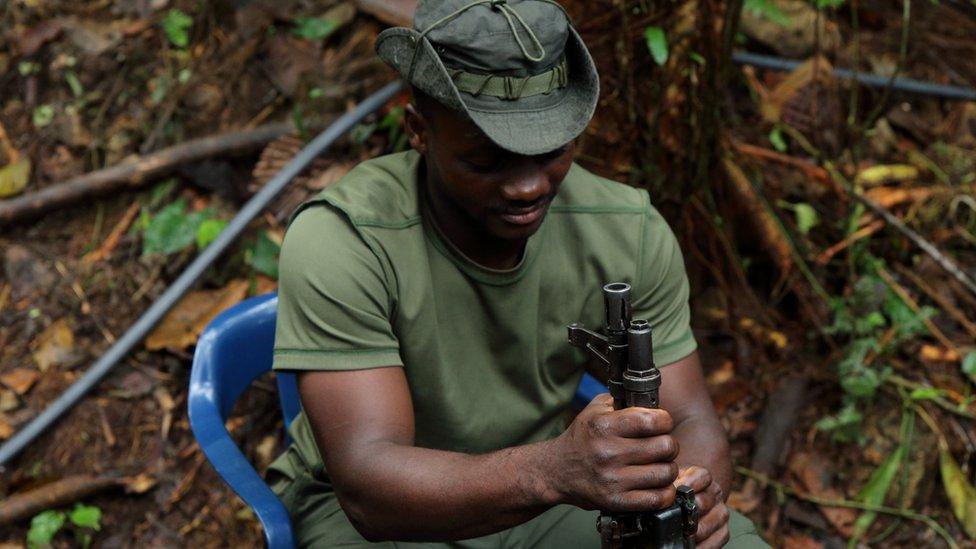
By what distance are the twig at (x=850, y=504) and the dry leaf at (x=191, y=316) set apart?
2.28 meters

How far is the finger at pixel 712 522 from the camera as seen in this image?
2.42m

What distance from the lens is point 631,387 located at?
2.06 m

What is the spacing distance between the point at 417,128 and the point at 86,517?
2416 millimetres

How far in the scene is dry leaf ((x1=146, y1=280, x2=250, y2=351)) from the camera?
4520mm

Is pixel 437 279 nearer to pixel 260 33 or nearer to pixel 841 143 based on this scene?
pixel 841 143

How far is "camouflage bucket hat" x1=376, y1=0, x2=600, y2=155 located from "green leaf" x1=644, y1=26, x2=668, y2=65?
1185 mm

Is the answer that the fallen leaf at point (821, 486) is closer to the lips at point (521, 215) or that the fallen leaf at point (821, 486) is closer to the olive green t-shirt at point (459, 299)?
the olive green t-shirt at point (459, 299)

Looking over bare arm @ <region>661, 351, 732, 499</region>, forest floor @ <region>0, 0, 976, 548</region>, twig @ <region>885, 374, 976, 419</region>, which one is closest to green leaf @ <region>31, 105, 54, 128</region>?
forest floor @ <region>0, 0, 976, 548</region>

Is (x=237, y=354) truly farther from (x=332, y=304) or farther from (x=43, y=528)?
(x=43, y=528)

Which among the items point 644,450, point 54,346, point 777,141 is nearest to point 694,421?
Result: point 644,450

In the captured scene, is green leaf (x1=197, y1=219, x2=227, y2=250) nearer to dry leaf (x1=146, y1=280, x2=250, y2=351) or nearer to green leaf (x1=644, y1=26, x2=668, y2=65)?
dry leaf (x1=146, y1=280, x2=250, y2=351)

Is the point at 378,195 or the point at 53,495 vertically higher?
the point at 378,195

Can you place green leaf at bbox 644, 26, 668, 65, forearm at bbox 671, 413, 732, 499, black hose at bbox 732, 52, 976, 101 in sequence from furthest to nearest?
black hose at bbox 732, 52, 976, 101, green leaf at bbox 644, 26, 668, 65, forearm at bbox 671, 413, 732, 499

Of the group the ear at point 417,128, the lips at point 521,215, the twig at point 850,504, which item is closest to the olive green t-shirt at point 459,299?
the ear at point 417,128
